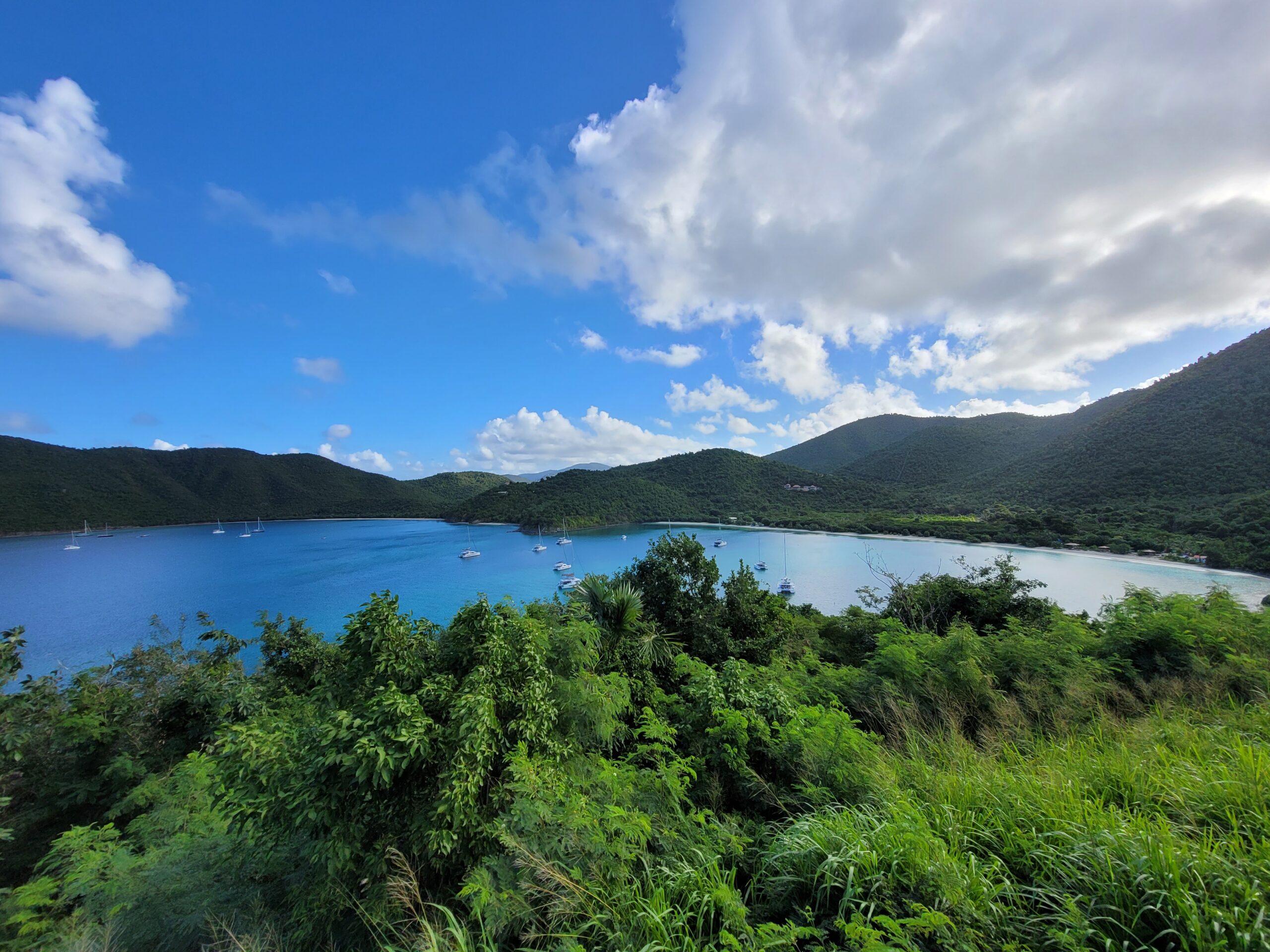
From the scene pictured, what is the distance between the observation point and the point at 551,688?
14.8 ft

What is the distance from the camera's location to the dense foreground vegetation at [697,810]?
6.91ft

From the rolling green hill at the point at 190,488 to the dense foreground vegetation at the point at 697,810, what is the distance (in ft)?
319

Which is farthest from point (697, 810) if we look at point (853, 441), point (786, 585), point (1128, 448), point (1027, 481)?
point (853, 441)

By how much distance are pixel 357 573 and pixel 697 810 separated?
2079 inches

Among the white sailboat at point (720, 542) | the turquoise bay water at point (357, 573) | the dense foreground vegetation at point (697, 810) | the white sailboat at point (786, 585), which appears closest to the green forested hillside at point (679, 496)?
the turquoise bay water at point (357, 573)

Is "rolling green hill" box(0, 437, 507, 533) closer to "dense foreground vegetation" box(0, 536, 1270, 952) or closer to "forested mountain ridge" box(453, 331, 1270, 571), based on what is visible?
"forested mountain ridge" box(453, 331, 1270, 571)

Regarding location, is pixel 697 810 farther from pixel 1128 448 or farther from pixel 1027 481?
pixel 1027 481

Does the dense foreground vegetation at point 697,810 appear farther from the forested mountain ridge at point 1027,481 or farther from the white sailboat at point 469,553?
the white sailboat at point 469,553

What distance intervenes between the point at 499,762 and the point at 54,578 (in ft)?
238

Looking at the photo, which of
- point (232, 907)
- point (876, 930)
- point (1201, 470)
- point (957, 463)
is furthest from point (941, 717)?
point (957, 463)

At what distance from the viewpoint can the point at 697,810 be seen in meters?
4.14

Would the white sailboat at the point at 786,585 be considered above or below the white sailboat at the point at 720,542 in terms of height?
below

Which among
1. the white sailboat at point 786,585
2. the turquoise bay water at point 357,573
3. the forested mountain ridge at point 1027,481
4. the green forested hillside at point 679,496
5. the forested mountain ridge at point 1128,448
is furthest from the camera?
the green forested hillside at point 679,496

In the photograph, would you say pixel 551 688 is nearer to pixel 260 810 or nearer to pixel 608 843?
pixel 608 843
